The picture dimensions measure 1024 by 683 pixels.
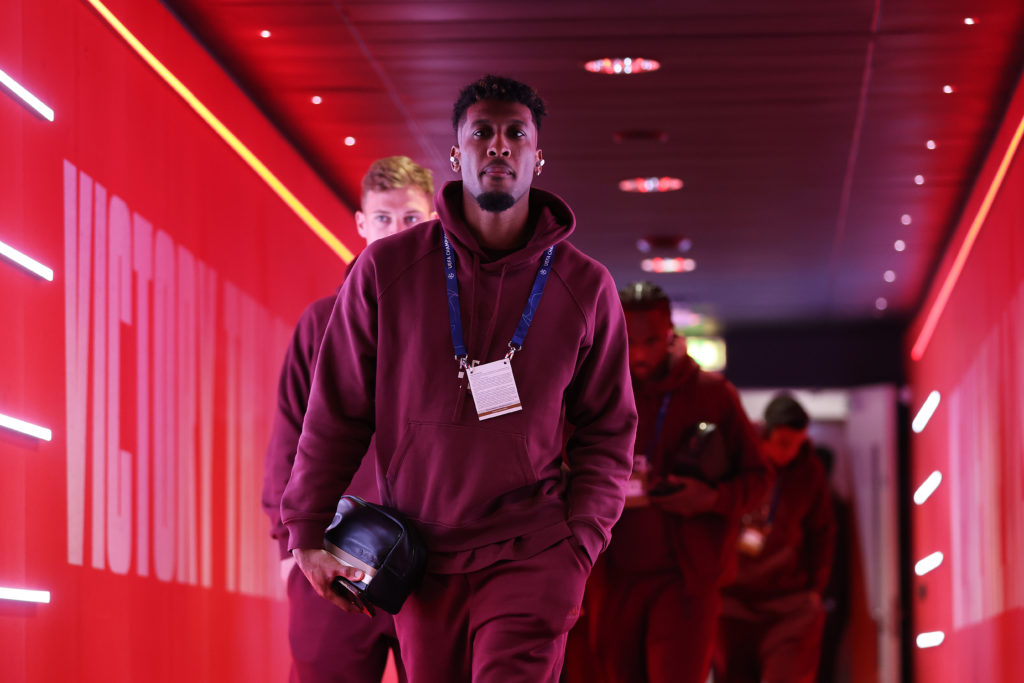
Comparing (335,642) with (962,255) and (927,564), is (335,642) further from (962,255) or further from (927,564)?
(927,564)

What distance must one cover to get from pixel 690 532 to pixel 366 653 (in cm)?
147

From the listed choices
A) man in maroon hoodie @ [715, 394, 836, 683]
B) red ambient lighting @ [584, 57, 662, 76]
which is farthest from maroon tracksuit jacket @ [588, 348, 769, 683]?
red ambient lighting @ [584, 57, 662, 76]

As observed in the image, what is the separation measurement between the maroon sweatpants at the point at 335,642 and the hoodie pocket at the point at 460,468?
0.95 m

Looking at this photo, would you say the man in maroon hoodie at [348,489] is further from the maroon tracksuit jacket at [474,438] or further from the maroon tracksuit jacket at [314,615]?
the maroon tracksuit jacket at [474,438]

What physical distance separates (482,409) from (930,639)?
1087 cm

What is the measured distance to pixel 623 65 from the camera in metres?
7.65

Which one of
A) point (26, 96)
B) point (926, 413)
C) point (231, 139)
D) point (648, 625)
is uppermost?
point (231, 139)

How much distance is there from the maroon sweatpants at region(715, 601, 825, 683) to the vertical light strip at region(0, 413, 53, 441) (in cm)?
405

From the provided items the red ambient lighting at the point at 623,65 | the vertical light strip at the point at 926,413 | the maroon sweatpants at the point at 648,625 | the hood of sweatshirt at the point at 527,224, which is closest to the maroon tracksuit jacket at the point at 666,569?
the maroon sweatpants at the point at 648,625

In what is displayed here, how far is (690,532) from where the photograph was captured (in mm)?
5051

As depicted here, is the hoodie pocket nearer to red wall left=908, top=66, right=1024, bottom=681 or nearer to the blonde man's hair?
the blonde man's hair

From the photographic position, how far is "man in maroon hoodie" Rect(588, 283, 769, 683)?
4.96 m

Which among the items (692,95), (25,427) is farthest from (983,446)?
(25,427)

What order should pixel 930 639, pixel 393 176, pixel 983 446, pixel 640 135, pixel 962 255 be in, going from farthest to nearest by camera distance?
pixel 930 639 < pixel 962 255 < pixel 640 135 < pixel 983 446 < pixel 393 176
